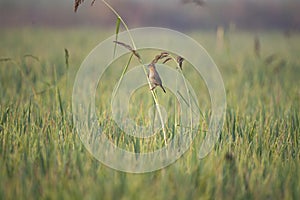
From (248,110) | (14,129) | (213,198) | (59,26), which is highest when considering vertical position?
(59,26)

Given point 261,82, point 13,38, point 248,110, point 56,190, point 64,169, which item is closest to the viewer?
point 56,190

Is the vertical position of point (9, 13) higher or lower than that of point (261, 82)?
higher

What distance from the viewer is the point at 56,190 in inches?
65.4

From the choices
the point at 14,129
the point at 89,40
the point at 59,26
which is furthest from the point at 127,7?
the point at 14,129

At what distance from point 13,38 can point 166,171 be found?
6.53 m

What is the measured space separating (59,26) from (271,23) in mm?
6111

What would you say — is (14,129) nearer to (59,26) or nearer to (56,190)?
(56,190)

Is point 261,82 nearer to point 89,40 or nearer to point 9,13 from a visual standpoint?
point 89,40

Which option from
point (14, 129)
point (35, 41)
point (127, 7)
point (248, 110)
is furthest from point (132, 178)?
point (127, 7)

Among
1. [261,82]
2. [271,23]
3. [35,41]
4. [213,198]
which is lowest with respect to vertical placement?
[213,198]

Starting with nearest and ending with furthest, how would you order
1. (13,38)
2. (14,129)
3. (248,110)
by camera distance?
(14,129) → (248,110) → (13,38)

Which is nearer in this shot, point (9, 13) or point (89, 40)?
point (89, 40)

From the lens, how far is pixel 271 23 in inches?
555

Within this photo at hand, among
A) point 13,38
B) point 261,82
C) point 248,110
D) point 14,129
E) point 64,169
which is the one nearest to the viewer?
point 64,169
